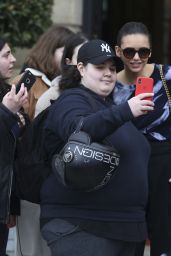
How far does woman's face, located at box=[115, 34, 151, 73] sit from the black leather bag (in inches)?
40.5

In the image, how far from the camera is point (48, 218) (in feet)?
12.3

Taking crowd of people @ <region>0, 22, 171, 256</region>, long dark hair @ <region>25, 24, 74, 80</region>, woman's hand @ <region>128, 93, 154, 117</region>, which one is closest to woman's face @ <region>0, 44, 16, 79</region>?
crowd of people @ <region>0, 22, 171, 256</region>

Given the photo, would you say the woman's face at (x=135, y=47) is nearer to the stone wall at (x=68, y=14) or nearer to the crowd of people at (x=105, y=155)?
the crowd of people at (x=105, y=155)

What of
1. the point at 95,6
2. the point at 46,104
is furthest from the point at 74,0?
the point at 46,104

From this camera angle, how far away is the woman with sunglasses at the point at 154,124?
4430 millimetres

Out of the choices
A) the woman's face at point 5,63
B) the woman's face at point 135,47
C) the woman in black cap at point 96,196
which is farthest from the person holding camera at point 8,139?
the woman's face at point 135,47

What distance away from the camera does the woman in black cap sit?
3.62m

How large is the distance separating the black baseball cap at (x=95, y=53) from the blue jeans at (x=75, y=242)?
835 mm

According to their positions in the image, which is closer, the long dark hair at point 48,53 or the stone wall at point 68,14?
the long dark hair at point 48,53

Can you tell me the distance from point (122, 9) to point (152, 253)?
382 inches

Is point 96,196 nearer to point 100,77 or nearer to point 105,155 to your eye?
point 105,155

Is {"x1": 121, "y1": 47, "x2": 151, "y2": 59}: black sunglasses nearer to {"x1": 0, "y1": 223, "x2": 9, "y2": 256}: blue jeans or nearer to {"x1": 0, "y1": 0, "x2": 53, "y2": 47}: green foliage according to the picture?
{"x1": 0, "y1": 223, "x2": 9, "y2": 256}: blue jeans

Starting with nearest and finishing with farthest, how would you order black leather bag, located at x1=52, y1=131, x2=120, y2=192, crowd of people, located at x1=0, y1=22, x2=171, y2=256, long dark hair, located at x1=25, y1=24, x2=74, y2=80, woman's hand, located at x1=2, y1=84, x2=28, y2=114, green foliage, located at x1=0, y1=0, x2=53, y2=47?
1. black leather bag, located at x1=52, y1=131, x2=120, y2=192
2. crowd of people, located at x1=0, y1=22, x2=171, y2=256
3. woman's hand, located at x1=2, y1=84, x2=28, y2=114
4. long dark hair, located at x1=25, y1=24, x2=74, y2=80
5. green foliage, located at x1=0, y1=0, x2=53, y2=47

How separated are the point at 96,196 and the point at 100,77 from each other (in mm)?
620
